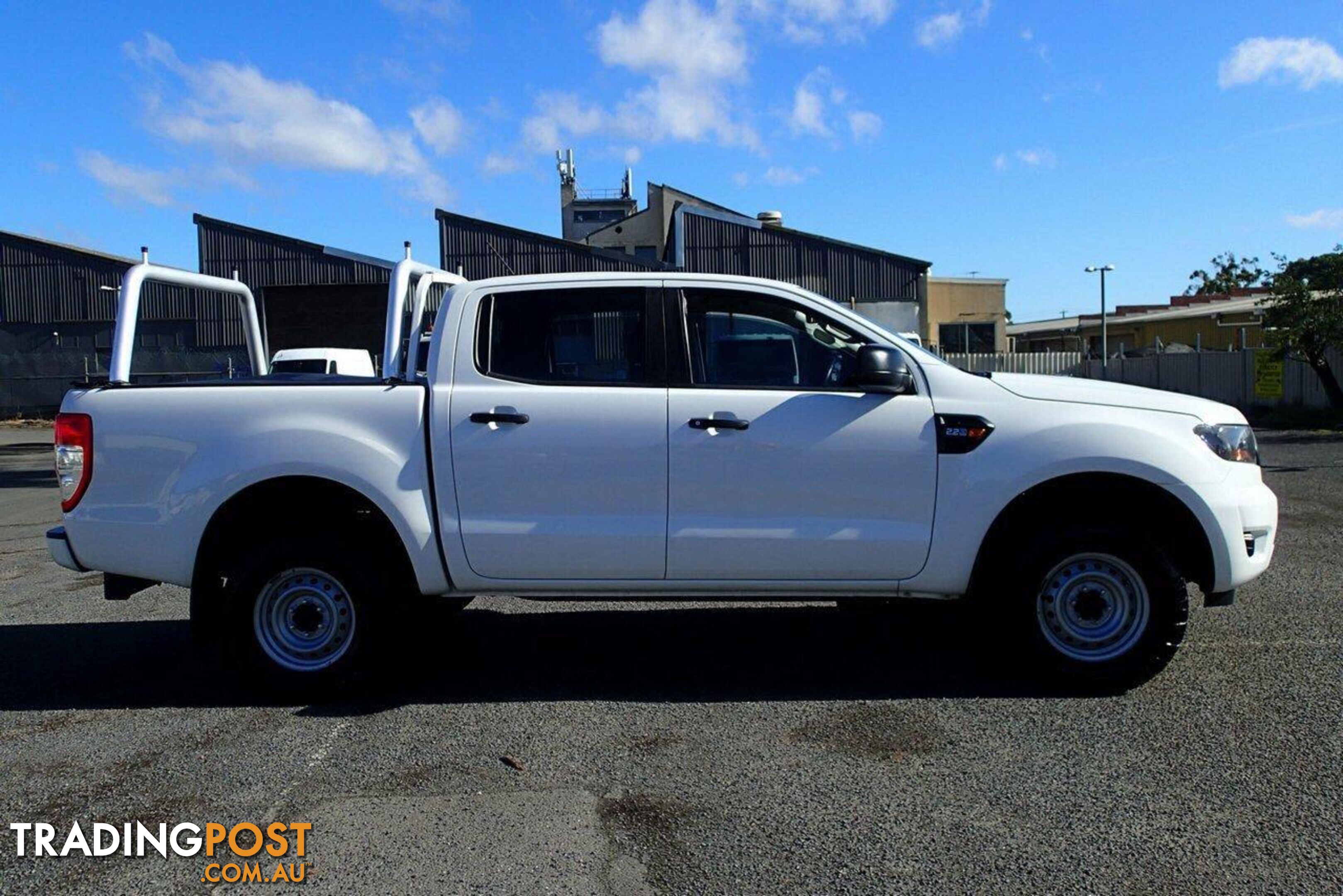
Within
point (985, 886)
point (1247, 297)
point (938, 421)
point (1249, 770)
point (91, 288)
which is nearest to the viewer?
point (985, 886)

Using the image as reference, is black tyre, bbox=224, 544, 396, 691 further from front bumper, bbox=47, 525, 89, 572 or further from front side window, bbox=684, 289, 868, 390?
front side window, bbox=684, 289, 868, 390

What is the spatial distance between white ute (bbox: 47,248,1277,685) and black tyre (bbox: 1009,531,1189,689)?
10 millimetres

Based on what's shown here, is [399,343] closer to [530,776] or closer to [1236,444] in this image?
[530,776]

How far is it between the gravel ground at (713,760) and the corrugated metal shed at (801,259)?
32154mm

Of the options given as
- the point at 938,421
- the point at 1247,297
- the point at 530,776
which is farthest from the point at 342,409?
the point at 1247,297

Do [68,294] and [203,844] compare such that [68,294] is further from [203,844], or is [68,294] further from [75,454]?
[203,844]

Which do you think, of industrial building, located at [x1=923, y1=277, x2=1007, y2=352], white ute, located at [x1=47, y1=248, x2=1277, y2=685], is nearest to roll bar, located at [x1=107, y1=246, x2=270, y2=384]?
white ute, located at [x1=47, y1=248, x2=1277, y2=685]

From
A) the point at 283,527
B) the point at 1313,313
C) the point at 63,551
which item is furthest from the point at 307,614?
the point at 1313,313

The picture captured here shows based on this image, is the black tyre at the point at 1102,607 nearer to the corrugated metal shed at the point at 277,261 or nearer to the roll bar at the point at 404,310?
the roll bar at the point at 404,310

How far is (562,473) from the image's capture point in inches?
198

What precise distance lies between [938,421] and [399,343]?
9.30ft

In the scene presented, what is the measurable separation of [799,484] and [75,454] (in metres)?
3.35

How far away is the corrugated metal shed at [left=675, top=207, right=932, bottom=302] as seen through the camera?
1501 inches

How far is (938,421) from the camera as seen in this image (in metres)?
5.01
